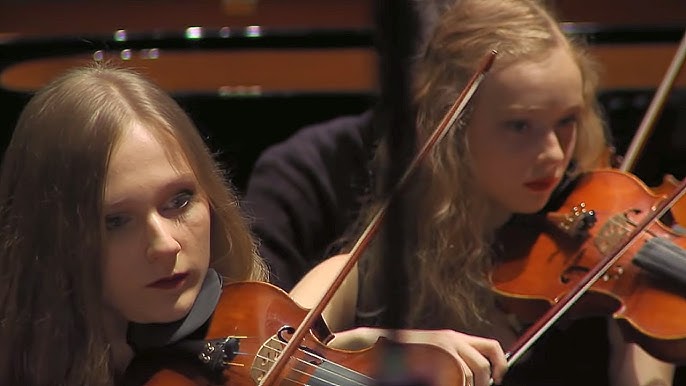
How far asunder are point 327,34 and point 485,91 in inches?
20.1

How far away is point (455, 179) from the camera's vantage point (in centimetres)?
85

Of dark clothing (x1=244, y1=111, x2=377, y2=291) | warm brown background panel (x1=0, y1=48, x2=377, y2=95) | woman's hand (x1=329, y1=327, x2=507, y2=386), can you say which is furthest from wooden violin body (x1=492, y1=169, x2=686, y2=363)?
warm brown background panel (x1=0, y1=48, x2=377, y2=95)

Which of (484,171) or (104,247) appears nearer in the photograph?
(104,247)

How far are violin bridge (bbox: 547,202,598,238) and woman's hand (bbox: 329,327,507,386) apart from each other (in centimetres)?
15

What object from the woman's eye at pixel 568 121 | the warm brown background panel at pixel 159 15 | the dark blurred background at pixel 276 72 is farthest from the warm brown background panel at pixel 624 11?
the woman's eye at pixel 568 121

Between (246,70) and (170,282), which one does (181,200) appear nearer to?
(170,282)

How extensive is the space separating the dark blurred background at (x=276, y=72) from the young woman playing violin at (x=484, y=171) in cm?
16

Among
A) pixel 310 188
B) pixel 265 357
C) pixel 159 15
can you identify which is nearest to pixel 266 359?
pixel 265 357

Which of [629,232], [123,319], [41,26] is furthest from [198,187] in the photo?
[41,26]

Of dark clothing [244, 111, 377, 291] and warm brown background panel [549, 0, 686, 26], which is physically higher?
dark clothing [244, 111, 377, 291]

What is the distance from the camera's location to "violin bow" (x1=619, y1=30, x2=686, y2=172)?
88 centimetres

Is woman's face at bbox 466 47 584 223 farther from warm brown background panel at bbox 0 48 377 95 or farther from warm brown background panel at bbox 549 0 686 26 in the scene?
warm brown background panel at bbox 549 0 686 26

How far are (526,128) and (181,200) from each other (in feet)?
0.95

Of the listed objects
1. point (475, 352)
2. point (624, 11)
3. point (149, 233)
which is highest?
point (149, 233)
